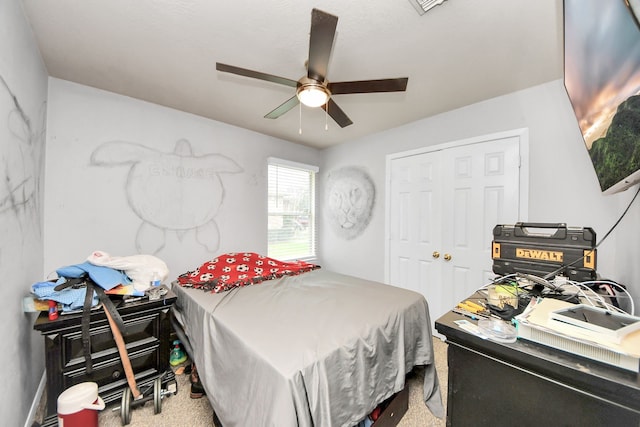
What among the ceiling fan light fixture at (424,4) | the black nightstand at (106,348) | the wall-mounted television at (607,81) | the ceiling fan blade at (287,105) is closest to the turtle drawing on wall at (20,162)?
the black nightstand at (106,348)

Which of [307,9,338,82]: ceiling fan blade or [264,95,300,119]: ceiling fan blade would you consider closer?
[307,9,338,82]: ceiling fan blade

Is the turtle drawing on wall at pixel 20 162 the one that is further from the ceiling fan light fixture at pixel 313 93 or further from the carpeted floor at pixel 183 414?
the ceiling fan light fixture at pixel 313 93

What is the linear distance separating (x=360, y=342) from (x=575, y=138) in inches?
92.9

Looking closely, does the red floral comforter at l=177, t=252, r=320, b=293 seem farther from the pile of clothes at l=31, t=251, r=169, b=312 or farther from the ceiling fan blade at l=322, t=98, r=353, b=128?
the ceiling fan blade at l=322, t=98, r=353, b=128

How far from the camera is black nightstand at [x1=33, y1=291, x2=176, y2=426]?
1.42m

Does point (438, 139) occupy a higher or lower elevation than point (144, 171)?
higher

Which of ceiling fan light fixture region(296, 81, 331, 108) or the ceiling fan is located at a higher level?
the ceiling fan

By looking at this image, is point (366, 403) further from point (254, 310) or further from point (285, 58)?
point (285, 58)

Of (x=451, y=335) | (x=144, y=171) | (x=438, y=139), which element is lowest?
(x=451, y=335)

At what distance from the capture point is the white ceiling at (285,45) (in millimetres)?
1390

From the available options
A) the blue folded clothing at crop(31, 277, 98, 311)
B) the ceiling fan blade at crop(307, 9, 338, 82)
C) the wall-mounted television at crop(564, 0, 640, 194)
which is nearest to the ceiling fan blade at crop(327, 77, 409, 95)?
the ceiling fan blade at crop(307, 9, 338, 82)

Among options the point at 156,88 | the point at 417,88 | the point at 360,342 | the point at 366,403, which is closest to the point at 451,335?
the point at 360,342

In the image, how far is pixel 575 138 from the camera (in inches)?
77.0

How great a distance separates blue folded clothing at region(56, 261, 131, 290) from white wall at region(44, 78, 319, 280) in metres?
0.78
